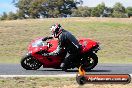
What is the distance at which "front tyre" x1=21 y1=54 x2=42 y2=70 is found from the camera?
53.9 feet

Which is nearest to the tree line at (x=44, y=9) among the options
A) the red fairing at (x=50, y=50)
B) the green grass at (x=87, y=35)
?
the green grass at (x=87, y=35)

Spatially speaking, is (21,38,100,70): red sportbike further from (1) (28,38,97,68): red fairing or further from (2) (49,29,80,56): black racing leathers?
(2) (49,29,80,56): black racing leathers

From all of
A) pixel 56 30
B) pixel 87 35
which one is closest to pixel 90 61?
pixel 56 30

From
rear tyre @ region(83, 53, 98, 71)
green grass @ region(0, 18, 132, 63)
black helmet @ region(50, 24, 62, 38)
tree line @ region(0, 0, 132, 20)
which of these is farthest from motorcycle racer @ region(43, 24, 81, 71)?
tree line @ region(0, 0, 132, 20)

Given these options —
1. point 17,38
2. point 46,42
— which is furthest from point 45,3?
point 46,42

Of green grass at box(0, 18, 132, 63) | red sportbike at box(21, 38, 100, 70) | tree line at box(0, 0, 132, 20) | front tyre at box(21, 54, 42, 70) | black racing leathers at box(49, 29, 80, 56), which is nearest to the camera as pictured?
black racing leathers at box(49, 29, 80, 56)

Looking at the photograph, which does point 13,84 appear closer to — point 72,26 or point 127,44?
point 127,44

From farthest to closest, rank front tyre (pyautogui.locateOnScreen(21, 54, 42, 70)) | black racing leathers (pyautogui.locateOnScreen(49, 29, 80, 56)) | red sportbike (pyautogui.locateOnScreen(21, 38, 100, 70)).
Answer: front tyre (pyautogui.locateOnScreen(21, 54, 42, 70)), red sportbike (pyautogui.locateOnScreen(21, 38, 100, 70)), black racing leathers (pyautogui.locateOnScreen(49, 29, 80, 56))

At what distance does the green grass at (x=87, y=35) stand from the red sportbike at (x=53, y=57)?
1193 centimetres

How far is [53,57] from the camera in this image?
16359mm

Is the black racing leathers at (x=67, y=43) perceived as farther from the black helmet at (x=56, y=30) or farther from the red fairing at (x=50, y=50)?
the red fairing at (x=50, y=50)

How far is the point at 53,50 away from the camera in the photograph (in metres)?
16.4

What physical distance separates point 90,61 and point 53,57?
1243mm

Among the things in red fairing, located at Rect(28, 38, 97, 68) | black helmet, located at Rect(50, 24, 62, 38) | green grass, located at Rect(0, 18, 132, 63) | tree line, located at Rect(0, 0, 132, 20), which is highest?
black helmet, located at Rect(50, 24, 62, 38)
